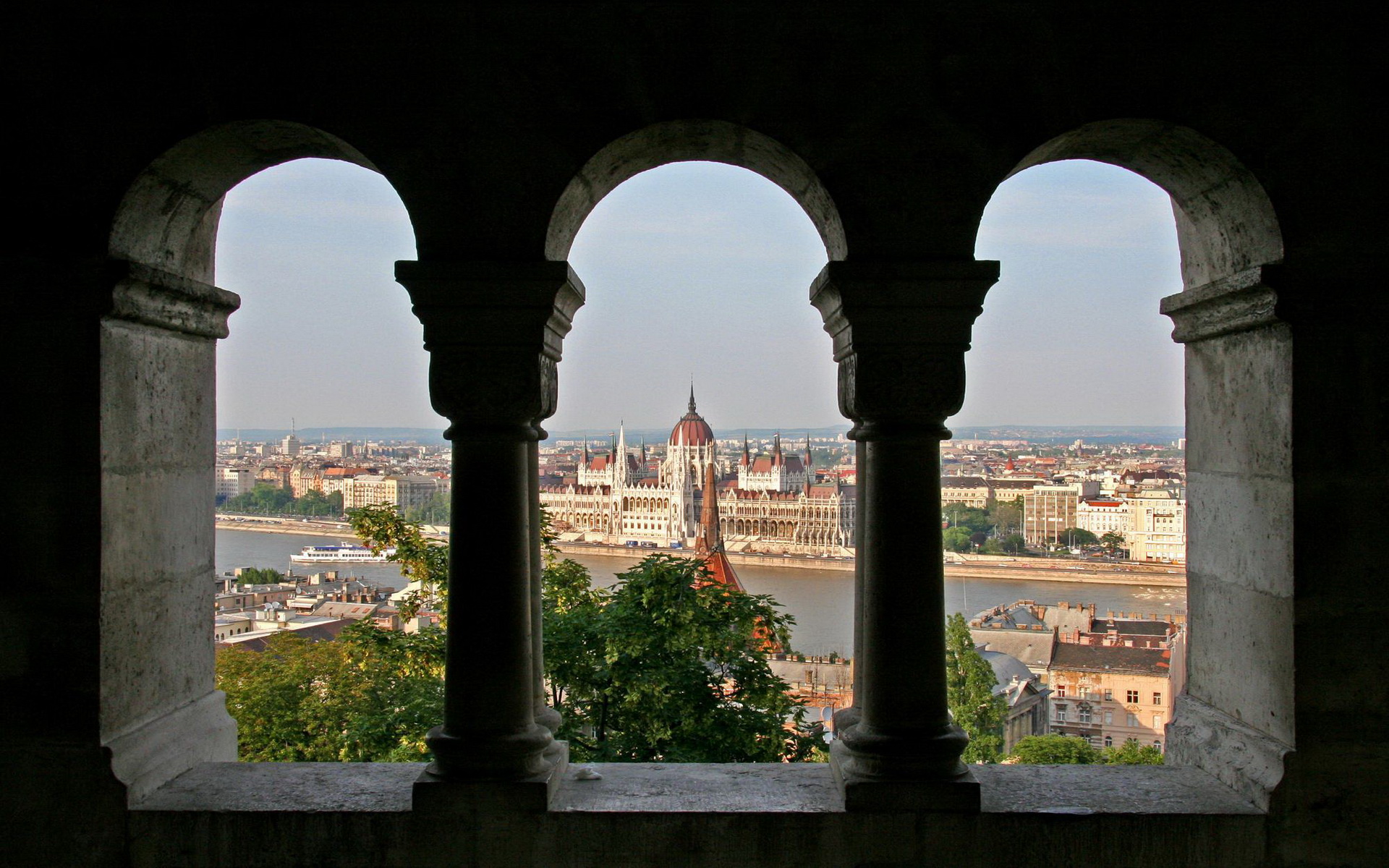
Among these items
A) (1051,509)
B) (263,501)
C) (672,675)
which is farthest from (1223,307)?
(1051,509)

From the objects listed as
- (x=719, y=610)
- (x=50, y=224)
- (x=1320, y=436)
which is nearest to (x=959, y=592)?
(x=719, y=610)

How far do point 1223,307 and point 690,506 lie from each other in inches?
1258

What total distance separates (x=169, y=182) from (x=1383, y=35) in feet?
14.6

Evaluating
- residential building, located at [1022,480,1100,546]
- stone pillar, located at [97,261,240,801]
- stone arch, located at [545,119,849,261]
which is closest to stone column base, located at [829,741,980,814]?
stone arch, located at [545,119,849,261]

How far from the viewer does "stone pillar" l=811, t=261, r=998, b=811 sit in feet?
10.8

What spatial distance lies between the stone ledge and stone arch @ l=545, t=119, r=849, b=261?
1984 mm

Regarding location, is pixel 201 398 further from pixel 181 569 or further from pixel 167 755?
pixel 167 755

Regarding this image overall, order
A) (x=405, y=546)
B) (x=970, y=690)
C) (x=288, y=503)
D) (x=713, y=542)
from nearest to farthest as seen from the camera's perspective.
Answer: (x=970, y=690) < (x=405, y=546) < (x=288, y=503) < (x=713, y=542)

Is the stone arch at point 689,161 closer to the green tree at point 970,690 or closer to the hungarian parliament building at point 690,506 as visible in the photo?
the green tree at point 970,690

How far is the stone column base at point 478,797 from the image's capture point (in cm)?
328

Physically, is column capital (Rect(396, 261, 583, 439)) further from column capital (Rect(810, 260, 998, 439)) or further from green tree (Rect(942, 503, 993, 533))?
green tree (Rect(942, 503, 993, 533))

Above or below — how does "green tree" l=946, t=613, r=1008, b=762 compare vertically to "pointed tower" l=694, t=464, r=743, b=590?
below

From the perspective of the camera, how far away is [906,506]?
333 cm

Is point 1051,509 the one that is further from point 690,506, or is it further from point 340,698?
point 690,506
